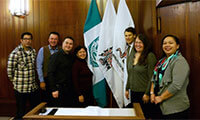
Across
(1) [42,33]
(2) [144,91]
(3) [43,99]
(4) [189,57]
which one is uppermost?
(1) [42,33]

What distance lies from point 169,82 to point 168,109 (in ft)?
0.89

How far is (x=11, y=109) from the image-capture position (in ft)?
10.1

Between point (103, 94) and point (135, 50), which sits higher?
point (135, 50)

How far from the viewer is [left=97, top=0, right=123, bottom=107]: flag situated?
2512 millimetres

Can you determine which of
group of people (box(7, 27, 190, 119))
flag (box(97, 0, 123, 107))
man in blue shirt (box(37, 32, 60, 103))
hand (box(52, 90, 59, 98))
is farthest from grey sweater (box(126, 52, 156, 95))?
man in blue shirt (box(37, 32, 60, 103))

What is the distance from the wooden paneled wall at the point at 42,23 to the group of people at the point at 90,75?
1.15 ft

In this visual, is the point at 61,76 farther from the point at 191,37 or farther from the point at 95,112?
the point at 191,37

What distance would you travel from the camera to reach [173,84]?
1.63 metres

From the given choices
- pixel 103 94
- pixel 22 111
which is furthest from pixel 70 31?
pixel 22 111

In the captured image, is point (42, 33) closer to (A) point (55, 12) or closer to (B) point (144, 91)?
(A) point (55, 12)

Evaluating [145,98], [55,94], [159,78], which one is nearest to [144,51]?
[159,78]

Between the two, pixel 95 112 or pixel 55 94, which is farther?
pixel 55 94

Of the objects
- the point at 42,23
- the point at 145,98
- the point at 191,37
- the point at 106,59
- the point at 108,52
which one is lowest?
the point at 145,98

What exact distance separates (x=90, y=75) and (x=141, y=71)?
0.81 meters
